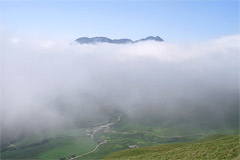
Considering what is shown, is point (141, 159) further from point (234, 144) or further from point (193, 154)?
point (234, 144)

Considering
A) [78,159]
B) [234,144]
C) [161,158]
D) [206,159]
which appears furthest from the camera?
[78,159]

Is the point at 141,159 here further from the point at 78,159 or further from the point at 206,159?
the point at 78,159

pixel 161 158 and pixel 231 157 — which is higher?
pixel 231 157

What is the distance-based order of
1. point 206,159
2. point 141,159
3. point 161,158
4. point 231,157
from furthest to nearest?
point 141,159 < point 161,158 < point 206,159 < point 231,157

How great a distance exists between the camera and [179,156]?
47.2 meters

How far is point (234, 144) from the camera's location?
1720 inches

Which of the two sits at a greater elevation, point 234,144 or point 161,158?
point 234,144

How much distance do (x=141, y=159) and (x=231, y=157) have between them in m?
25.6

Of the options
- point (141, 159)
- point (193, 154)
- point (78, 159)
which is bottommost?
point (78, 159)

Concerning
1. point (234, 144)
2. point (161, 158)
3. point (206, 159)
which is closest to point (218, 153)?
point (206, 159)

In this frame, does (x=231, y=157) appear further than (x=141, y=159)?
No

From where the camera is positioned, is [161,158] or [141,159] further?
[141,159]

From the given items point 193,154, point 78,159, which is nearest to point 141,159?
point 193,154

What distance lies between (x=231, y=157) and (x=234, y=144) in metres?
7.98
